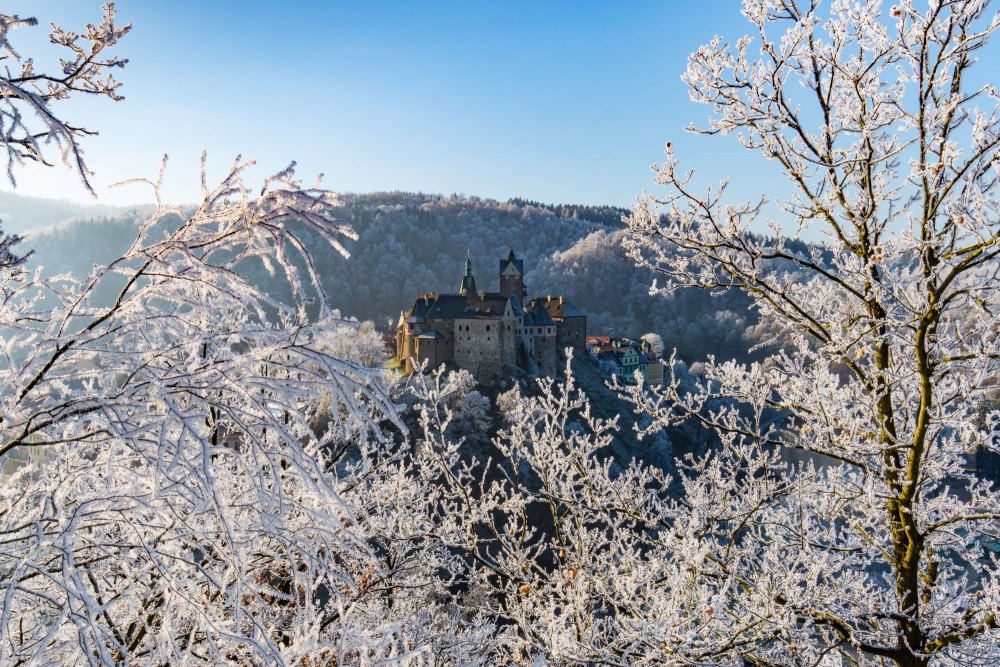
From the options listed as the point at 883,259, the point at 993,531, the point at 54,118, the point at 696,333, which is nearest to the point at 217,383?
the point at 54,118

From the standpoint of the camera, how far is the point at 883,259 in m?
3.36

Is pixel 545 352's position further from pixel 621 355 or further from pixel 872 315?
pixel 872 315

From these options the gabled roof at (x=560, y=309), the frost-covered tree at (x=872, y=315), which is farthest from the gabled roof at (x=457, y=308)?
the frost-covered tree at (x=872, y=315)

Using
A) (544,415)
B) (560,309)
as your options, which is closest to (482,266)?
(560,309)

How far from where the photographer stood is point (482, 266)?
341 ft

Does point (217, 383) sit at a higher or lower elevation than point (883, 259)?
lower

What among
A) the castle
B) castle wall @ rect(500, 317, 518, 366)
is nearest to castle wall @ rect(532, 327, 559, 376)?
the castle

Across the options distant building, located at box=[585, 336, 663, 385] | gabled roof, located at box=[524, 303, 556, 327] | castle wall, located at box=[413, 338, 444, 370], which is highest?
gabled roof, located at box=[524, 303, 556, 327]

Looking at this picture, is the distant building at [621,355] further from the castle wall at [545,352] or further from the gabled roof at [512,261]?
the gabled roof at [512,261]

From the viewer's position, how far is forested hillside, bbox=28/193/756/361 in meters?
82.2

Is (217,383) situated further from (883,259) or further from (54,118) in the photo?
(883,259)

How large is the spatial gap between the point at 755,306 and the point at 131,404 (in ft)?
12.8

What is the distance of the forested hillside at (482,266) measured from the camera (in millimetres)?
82250

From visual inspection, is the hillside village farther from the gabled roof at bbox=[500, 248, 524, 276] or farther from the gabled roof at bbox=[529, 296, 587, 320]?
the gabled roof at bbox=[500, 248, 524, 276]
